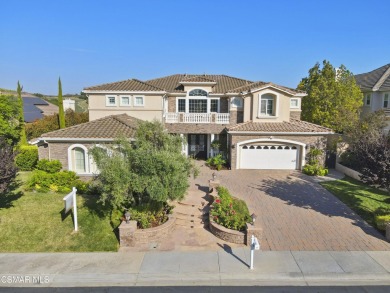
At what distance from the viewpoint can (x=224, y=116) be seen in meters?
25.4

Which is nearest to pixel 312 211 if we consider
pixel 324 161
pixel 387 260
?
pixel 387 260

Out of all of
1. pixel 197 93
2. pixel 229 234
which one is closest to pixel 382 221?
pixel 229 234

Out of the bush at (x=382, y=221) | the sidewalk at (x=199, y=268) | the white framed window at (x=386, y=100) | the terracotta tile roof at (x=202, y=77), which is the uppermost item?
the terracotta tile roof at (x=202, y=77)

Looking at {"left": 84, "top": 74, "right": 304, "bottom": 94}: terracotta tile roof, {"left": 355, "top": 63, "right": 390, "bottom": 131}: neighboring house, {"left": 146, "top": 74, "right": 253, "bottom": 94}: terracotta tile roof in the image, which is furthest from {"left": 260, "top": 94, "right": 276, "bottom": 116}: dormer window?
{"left": 355, "top": 63, "right": 390, "bottom": 131}: neighboring house

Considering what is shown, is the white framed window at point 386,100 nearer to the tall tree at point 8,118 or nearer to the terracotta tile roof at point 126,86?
the terracotta tile roof at point 126,86

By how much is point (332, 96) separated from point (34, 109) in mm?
44735

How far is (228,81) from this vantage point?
2978 cm

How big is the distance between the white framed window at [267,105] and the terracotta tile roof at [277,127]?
1108 mm

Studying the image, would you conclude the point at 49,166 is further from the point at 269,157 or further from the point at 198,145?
the point at 269,157

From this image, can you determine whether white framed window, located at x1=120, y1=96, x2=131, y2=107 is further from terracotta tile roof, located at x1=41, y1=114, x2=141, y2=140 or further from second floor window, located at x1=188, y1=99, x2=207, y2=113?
second floor window, located at x1=188, y1=99, x2=207, y2=113

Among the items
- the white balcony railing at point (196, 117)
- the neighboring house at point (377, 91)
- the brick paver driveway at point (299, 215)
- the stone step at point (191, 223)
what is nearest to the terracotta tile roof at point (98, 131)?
the brick paver driveway at point (299, 215)

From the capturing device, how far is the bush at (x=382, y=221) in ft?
39.9

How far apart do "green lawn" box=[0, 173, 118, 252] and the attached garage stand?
12868 millimetres

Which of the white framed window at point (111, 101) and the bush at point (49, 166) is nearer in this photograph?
the bush at point (49, 166)
